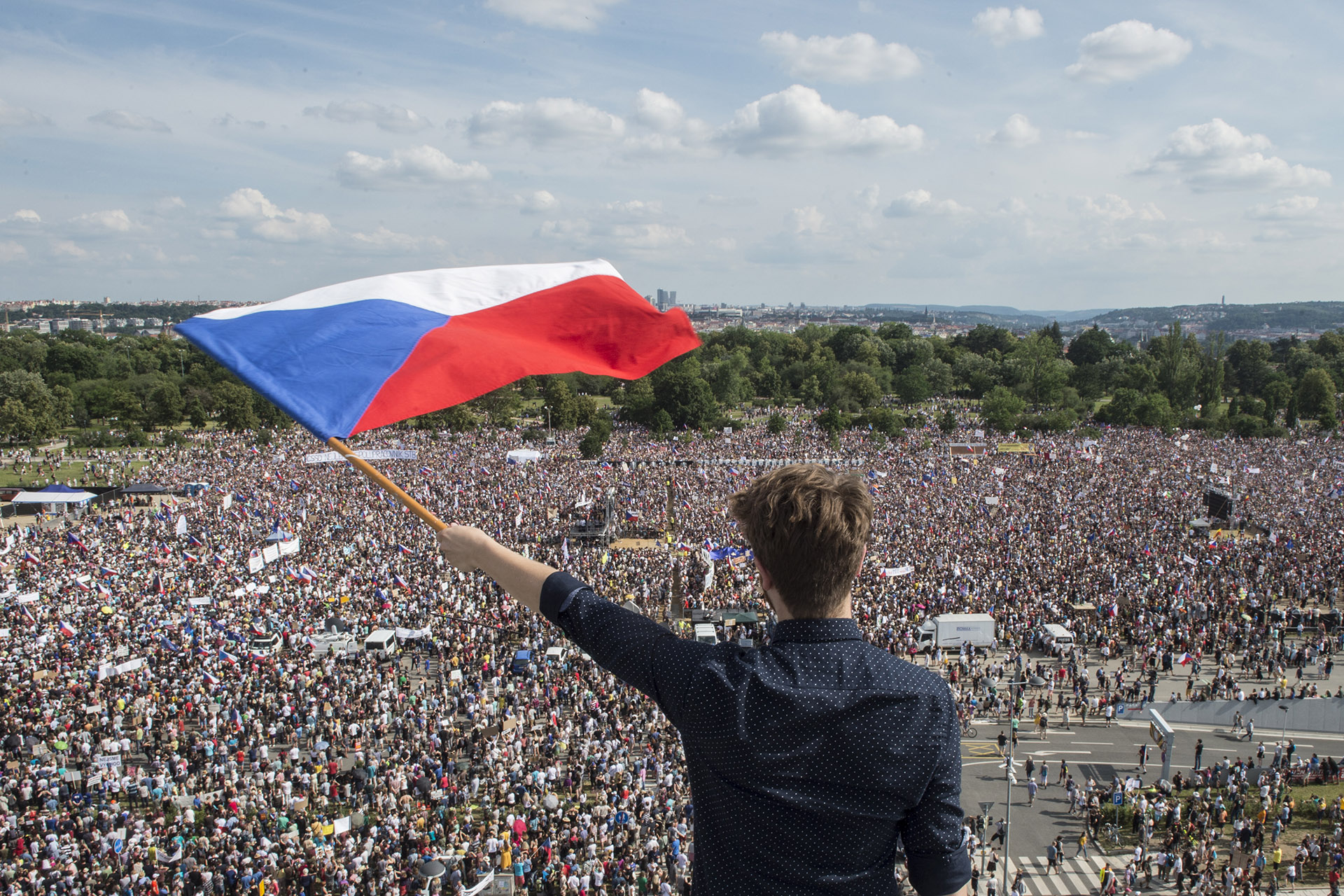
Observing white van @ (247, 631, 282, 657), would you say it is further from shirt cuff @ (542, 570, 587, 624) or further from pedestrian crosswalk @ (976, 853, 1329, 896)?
shirt cuff @ (542, 570, 587, 624)

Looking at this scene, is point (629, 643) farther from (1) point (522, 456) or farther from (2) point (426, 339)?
(1) point (522, 456)

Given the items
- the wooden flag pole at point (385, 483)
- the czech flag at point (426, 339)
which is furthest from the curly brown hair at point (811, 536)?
the czech flag at point (426, 339)

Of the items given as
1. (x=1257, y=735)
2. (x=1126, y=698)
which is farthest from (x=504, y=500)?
(x=1257, y=735)

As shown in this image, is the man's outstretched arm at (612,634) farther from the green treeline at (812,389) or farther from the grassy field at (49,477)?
the grassy field at (49,477)

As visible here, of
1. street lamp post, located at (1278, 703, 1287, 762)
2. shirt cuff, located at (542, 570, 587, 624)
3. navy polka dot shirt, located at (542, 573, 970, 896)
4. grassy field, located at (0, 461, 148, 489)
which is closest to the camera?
navy polka dot shirt, located at (542, 573, 970, 896)

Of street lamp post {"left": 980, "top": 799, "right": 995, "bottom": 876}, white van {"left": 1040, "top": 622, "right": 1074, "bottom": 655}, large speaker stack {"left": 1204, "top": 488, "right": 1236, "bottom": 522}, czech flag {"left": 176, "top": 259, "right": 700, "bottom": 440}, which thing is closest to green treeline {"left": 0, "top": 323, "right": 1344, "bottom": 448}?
large speaker stack {"left": 1204, "top": 488, "right": 1236, "bottom": 522}
